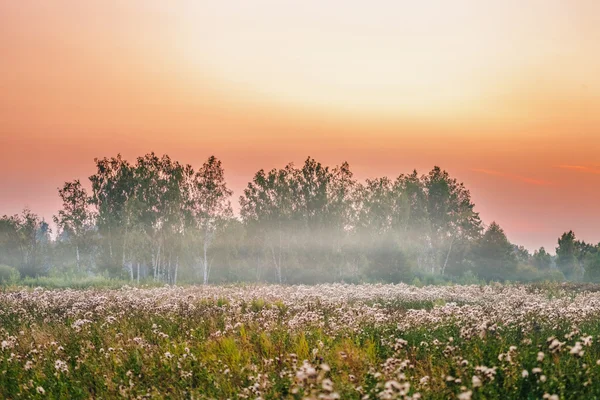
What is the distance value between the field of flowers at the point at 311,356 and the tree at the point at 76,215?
51.9 m

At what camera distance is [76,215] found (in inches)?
2594

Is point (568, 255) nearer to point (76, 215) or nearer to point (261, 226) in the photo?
point (261, 226)

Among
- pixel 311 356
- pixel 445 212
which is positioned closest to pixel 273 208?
pixel 445 212

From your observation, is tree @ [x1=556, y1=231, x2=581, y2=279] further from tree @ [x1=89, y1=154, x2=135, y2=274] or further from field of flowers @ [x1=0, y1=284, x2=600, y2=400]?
field of flowers @ [x1=0, y1=284, x2=600, y2=400]

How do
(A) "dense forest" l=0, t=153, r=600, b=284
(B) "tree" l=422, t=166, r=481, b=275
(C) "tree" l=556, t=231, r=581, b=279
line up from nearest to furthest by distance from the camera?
1. (A) "dense forest" l=0, t=153, r=600, b=284
2. (B) "tree" l=422, t=166, r=481, b=275
3. (C) "tree" l=556, t=231, r=581, b=279

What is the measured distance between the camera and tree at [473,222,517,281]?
3342 inches

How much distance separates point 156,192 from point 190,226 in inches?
214

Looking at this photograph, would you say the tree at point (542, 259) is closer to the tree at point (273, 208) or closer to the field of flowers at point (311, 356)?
the tree at point (273, 208)

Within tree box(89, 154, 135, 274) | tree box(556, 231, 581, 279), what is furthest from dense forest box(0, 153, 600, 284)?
tree box(556, 231, 581, 279)

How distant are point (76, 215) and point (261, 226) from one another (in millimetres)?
22021

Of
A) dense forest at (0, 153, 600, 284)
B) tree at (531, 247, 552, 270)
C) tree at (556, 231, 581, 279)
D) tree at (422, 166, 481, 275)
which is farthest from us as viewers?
tree at (531, 247, 552, 270)

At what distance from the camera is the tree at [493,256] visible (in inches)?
3342

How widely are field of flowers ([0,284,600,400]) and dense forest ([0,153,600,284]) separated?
40.5 meters

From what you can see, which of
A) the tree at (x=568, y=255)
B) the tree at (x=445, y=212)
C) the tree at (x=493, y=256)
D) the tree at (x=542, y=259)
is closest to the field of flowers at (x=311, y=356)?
the tree at (x=445, y=212)
